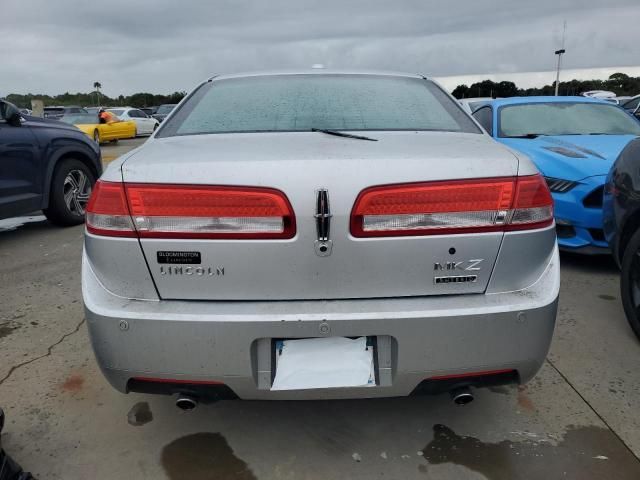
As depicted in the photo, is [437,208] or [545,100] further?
[545,100]

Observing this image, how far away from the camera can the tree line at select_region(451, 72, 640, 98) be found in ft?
128

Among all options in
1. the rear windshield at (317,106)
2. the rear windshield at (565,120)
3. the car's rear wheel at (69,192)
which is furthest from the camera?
the car's rear wheel at (69,192)

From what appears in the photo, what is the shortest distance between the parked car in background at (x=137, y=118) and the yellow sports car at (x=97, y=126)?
1.99 m

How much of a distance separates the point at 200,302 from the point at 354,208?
0.61m

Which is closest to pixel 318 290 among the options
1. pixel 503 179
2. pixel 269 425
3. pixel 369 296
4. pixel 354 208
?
pixel 369 296

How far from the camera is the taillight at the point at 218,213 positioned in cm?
179

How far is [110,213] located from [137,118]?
81.1 feet

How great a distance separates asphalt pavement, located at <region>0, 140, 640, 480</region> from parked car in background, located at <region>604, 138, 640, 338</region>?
0.27 metres

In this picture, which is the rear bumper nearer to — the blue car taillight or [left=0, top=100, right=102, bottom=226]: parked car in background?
the blue car taillight

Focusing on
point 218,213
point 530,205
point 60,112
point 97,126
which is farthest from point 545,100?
point 60,112

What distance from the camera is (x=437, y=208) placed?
1.82m

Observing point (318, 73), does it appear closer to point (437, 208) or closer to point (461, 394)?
point (437, 208)

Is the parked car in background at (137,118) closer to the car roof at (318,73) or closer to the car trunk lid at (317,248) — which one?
the car roof at (318,73)

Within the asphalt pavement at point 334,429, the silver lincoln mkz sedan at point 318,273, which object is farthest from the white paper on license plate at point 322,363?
the asphalt pavement at point 334,429
